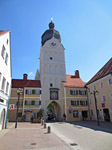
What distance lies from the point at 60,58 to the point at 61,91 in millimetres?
11953

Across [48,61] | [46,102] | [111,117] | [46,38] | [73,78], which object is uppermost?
[46,38]

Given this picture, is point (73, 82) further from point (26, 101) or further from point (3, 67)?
point (3, 67)

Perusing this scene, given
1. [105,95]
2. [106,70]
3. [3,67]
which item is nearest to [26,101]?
[3,67]

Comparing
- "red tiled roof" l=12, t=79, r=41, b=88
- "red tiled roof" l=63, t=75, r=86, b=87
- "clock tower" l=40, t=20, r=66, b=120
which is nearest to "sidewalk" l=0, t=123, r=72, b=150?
"clock tower" l=40, t=20, r=66, b=120

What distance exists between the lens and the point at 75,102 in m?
32.2

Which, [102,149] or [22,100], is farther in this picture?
[22,100]

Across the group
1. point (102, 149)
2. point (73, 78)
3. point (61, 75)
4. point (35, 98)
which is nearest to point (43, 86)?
point (35, 98)

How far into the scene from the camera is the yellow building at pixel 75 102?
31062mm

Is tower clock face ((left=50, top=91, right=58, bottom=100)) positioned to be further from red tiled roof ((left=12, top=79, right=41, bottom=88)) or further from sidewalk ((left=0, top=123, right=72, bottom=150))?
sidewalk ((left=0, top=123, right=72, bottom=150))

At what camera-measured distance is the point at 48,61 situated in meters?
38.0

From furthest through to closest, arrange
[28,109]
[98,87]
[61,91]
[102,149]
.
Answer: [61,91] → [28,109] → [98,87] → [102,149]

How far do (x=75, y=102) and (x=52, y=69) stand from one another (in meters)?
13.0

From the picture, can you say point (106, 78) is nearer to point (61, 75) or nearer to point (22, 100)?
point (61, 75)

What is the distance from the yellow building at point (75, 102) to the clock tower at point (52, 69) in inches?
106
